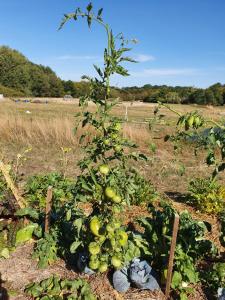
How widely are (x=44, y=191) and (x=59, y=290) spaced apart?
7.02ft

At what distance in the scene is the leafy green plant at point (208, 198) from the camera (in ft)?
18.3

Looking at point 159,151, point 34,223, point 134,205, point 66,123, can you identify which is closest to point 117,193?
point 34,223

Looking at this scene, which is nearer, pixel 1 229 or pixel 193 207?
pixel 1 229

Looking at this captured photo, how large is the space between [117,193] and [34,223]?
6.19 ft

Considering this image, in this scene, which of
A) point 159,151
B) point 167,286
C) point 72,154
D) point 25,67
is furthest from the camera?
point 25,67

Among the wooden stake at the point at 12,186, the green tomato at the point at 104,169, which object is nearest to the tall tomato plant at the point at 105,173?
the green tomato at the point at 104,169

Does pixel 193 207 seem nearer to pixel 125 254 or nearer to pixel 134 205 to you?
pixel 134 205

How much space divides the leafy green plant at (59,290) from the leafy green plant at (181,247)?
771 millimetres

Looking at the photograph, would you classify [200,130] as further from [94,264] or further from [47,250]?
[47,250]

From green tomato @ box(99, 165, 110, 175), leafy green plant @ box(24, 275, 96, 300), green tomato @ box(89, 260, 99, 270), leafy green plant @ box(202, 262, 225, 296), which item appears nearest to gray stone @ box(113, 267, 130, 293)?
leafy green plant @ box(24, 275, 96, 300)

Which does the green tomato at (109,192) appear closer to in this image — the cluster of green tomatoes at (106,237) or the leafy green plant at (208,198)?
the cluster of green tomatoes at (106,237)

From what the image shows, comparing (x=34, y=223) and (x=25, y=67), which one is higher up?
(x=25, y=67)

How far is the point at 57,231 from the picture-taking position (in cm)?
407

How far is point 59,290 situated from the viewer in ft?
11.4
